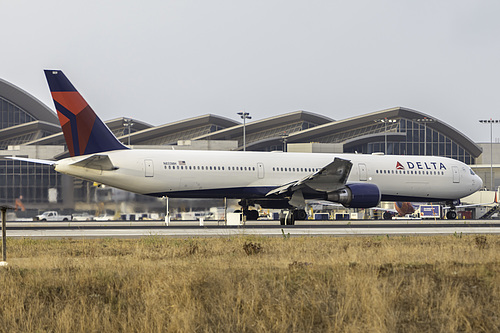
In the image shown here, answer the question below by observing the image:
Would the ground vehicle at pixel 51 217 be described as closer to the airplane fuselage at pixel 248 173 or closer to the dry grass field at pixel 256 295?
the airplane fuselage at pixel 248 173

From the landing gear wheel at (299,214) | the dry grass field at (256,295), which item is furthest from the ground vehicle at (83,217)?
the dry grass field at (256,295)

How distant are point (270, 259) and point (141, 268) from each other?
3.68 meters

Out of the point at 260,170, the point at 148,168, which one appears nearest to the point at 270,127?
the point at 260,170

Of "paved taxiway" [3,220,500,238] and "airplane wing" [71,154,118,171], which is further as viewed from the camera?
"airplane wing" [71,154,118,171]

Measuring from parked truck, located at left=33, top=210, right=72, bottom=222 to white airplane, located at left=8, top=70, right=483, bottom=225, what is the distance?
14.3 meters

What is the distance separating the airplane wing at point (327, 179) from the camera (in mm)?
36062

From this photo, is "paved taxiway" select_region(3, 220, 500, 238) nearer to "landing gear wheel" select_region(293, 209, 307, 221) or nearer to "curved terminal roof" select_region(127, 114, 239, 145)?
"landing gear wheel" select_region(293, 209, 307, 221)

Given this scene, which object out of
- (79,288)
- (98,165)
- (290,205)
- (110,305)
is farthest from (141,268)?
(290,205)

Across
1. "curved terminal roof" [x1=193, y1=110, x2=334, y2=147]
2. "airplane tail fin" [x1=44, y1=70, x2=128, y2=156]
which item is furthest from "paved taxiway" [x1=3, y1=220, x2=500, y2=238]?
"curved terminal roof" [x1=193, y1=110, x2=334, y2=147]

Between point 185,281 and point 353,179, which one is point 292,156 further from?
point 185,281

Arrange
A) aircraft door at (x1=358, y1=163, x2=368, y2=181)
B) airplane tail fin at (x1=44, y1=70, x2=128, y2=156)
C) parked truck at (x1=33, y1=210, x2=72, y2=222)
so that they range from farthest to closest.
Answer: parked truck at (x1=33, y1=210, x2=72, y2=222), aircraft door at (x1=358, y1=163, x2=368, y2=181), airplane tail fin at (x1=44, y1=70, x2=128, y2=156)

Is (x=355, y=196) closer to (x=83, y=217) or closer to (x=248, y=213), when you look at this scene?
(x=248, y=213)

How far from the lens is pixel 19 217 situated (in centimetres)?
5481

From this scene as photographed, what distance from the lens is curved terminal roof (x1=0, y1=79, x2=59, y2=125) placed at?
107562 mm
